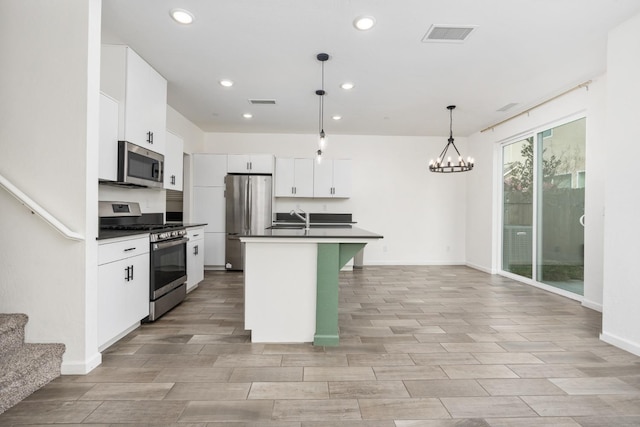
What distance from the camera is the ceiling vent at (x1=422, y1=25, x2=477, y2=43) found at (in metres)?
2.74

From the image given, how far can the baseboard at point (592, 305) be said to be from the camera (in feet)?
11.8

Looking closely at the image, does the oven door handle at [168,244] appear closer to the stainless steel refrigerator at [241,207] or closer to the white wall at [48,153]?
the white wall at [48,153]

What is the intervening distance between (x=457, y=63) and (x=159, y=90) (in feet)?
11.3

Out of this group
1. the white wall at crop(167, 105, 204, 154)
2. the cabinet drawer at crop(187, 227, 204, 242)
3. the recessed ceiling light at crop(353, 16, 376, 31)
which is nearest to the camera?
the recessed ceiling light at crop(353, 16, 376, 31)

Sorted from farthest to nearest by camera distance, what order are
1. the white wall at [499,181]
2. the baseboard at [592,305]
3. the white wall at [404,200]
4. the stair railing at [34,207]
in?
the white wall at [404,200] < the white wall at [499,181] < the baseboard at [592,305] < the stair railing at [34,207]

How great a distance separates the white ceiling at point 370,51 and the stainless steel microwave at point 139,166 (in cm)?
102

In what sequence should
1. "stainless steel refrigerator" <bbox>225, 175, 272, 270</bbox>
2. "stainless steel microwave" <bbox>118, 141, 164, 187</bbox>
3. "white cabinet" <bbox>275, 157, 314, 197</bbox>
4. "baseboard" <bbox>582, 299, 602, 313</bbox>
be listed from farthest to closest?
1. "white cabinet" <bbox>275, 157, 314, 197</bbox>
2. "stainless steel refrigerator" <bbox>225, 175, 272, 270</bbox>
3. "baseboard" <bbox>582, 299, 602, 313</bbox>
4. "stainless steel microwave" <bbox>118, 141, 164, 187</bbox>

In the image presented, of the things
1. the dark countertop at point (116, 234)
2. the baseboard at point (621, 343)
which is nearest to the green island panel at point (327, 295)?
the dark countertop at point (116, 234)

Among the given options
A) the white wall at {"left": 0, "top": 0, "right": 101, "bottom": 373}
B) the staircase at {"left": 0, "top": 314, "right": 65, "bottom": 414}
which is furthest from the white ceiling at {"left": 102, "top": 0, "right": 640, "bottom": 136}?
the staircase at {"left": 0, "top": 314, "right": 65, "bottom": 414}

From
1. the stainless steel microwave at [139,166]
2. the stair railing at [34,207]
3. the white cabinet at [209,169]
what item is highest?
the white cabinet at [209,169]

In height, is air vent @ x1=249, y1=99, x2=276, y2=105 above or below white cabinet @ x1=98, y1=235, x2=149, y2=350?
above

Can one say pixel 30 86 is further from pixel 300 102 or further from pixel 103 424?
pixel 300 102

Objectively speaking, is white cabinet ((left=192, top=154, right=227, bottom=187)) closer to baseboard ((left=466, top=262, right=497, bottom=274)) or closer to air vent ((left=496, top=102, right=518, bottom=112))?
air vent ((left=496, top=102, right=518, bottom=112))

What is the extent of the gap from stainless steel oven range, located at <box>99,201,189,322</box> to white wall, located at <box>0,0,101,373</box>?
70cm
